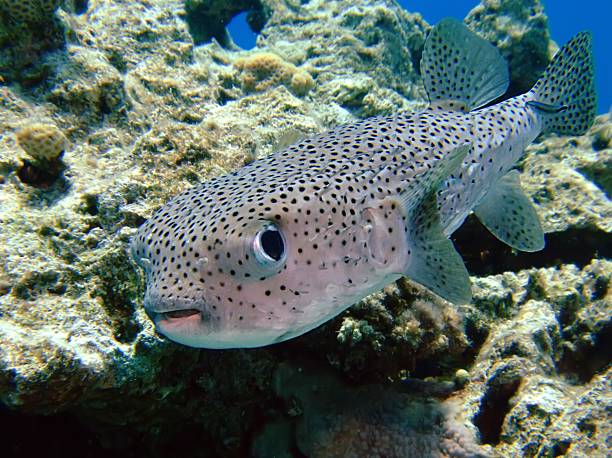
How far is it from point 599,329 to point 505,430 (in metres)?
1.47

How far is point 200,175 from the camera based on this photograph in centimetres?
332

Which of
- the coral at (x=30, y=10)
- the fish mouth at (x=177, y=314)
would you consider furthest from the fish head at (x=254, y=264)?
the coral at (x=30, y=10)

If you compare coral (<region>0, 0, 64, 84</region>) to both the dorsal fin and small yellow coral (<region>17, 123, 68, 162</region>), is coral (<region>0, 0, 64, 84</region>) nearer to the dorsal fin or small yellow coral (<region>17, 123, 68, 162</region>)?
small yellow coral (<region>17, 123, 68, 162</region>)

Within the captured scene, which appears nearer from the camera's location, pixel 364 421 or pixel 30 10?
pixel 364 421

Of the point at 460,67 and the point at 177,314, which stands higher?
the point at 460,67

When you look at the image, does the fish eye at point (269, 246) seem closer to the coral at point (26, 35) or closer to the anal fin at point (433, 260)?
the anal fin at point (433, 260)

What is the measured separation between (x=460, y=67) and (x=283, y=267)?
2.86m

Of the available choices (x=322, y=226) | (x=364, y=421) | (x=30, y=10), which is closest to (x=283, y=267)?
(x=322, y=226)

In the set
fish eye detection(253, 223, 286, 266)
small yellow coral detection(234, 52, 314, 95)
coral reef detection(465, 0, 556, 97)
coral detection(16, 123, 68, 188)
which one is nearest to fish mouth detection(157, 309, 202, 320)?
fish eye detection(253, 223, 286, 266)

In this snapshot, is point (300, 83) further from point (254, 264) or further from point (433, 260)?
point (254, 264)

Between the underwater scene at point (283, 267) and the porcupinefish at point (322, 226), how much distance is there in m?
0.01

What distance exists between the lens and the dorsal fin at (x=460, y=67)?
355cm

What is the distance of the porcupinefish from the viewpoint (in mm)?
1796

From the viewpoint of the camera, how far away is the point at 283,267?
1868 mm
